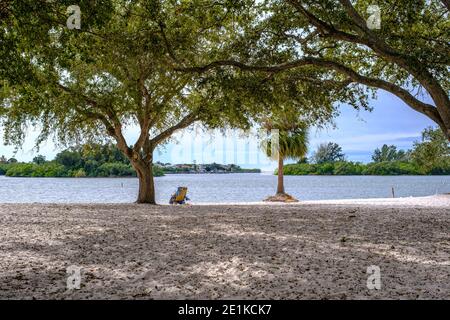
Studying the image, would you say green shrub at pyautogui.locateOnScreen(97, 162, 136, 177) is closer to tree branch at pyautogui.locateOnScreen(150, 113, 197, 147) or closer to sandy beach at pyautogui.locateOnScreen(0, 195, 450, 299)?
tree branch at pyautogui.locateOnScreen(150, 113, 197, 147)

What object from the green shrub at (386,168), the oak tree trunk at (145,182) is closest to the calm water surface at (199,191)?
the green shrub at (386,168)

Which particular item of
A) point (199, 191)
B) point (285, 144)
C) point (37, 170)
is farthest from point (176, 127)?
point (37, 170)

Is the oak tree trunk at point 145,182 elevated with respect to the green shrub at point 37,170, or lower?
lower

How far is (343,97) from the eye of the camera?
1223 cm

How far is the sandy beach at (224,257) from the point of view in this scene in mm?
4844

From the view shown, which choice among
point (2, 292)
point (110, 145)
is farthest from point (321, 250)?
point (110, 145)

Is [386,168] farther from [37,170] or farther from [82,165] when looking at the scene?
[37,170]

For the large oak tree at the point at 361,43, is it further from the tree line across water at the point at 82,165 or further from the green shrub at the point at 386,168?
the green shrub at the point at 386,168

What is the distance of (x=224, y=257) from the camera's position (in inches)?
249

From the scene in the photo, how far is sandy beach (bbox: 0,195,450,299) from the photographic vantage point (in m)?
4.84

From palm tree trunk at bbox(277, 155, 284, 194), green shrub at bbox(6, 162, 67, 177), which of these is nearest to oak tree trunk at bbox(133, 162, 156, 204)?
palm tree trunk at bbox(277, 155, 284, 194)

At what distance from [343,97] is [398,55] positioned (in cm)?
318

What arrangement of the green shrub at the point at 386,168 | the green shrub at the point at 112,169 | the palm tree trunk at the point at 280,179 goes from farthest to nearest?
the green shrub at the point at 386,168 < the green shrub at the point at 112,169 < the palm tree trunk at the point at 280,179
